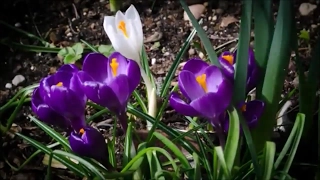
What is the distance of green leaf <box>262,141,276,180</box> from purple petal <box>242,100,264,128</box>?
2.0 inches

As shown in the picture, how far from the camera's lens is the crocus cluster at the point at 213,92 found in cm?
96

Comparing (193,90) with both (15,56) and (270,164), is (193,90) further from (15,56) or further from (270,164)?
(15,56)

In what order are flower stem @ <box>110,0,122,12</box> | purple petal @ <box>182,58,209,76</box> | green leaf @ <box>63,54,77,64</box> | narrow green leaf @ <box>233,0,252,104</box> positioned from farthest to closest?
1. flower stem @ <box>110,0,122,12</box>
2. green leaf @ <box>63,54,77,64</box>
3. purple petal @ <box>182,58,209,76</box>
4. narrow green leaf @ <box>233,0,252,104</box>

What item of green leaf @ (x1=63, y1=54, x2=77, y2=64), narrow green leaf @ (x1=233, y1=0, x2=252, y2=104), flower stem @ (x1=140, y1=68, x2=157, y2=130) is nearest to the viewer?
narrow green leaf @ (x1=233, y1=0, x2=252, y2=104)

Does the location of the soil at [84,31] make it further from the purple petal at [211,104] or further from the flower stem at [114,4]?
the purple petal at [211,104]

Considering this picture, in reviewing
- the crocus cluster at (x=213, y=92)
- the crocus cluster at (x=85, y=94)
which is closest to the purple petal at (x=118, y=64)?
the crocus cluster at (x=85, y=94)

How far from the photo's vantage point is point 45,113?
998mm

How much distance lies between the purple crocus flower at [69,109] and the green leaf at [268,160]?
29cm

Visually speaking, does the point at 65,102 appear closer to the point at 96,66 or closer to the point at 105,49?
the point at 96,66

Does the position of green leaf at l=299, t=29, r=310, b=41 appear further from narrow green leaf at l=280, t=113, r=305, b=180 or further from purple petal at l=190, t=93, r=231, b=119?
purple petal at l=190, t=93, r=231, b=119

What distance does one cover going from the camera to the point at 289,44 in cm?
100

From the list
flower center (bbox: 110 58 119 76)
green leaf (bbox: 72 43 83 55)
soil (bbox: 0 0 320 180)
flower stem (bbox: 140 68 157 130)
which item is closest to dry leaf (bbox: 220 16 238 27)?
soil (bbox: 0 0 320 180)

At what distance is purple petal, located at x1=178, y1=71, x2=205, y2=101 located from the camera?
0.99 meters

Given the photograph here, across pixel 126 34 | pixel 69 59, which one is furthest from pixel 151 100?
pixel 69 59
